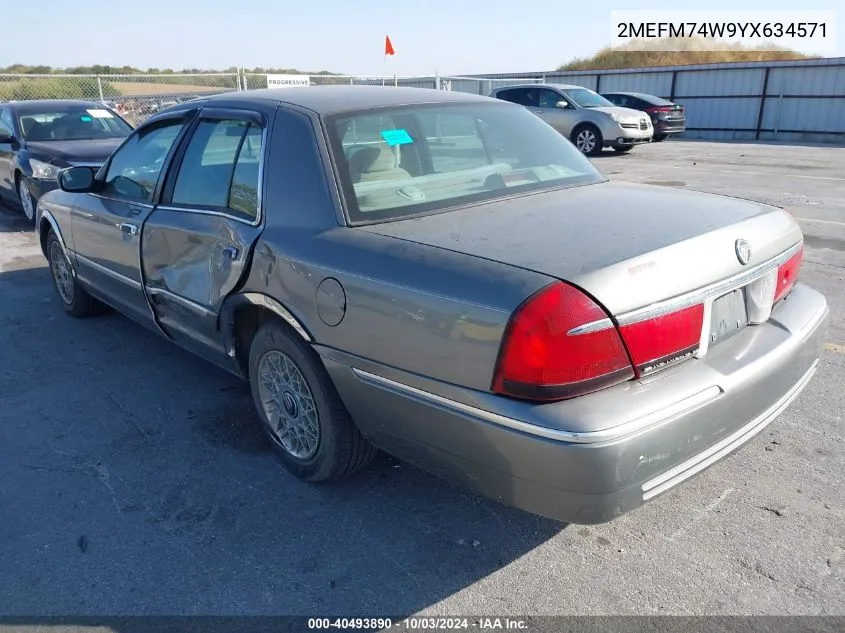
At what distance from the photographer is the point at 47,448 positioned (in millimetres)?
3490

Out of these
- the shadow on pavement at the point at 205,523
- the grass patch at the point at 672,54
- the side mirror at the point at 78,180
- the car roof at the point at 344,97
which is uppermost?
the grass patch at the point at 672,54

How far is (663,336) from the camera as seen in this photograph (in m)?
2.17

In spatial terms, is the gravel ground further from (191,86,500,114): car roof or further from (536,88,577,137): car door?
(536,88,577,137): car door

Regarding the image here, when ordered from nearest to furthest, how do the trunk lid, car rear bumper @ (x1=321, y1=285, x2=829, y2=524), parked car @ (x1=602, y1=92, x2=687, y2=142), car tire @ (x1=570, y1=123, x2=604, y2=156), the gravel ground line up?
car rear bumper @ (x1=321, y1=285, x2=829, y2=524), the trunk lid, the gravel ground, car tire @ (x1=570, y1=123, x2=604, y2=156), parked car @ (x1=602, y1=92, x2=687, y2=142)

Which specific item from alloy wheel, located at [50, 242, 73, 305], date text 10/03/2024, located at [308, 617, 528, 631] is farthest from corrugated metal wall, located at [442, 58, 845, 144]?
date text 10/03/2024, located at [308, 617, 528, 631]

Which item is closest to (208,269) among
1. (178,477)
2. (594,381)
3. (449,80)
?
(178,477)

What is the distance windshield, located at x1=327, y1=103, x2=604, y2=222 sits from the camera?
2838mm

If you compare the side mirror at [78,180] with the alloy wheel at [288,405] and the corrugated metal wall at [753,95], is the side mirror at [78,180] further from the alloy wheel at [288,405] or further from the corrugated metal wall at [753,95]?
the corrugated metal wall at [753,95]

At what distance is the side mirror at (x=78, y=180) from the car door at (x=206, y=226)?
0.95m

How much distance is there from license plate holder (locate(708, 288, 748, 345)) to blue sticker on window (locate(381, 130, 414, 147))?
155cm

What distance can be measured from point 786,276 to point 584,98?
49.1 feet

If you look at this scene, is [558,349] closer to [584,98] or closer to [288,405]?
[288,405]

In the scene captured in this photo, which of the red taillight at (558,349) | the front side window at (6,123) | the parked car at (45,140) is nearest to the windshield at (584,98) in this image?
the parked car at (45,140)

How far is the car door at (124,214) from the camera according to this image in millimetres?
3891
